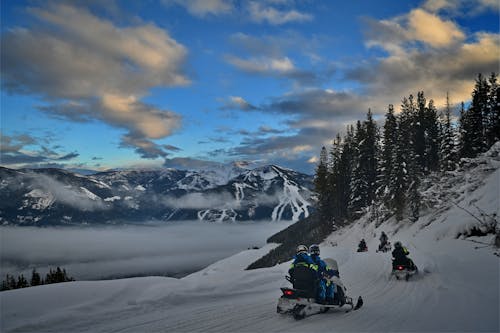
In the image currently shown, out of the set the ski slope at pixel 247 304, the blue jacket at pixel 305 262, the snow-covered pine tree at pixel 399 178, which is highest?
the snow-covered pine tree at pixel 399 178

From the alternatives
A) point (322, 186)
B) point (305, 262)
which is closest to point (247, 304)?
point (305, 262)

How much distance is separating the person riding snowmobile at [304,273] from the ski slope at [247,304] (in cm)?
84

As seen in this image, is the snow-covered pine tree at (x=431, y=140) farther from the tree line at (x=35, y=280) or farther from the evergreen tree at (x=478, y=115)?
the tree line at (x=35, y=280)

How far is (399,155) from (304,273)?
3795 centimetres

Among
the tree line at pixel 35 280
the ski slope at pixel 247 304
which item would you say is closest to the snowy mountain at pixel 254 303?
the ski slope at pixel 247 304

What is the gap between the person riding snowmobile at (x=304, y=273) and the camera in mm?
9359

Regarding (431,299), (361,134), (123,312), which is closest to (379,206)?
(361,134)

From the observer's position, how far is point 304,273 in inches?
371

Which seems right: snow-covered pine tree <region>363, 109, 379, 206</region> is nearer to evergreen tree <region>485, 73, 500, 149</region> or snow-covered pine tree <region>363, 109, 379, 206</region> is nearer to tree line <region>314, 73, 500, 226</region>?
tree line <region>314, 73, 500, 226</region>

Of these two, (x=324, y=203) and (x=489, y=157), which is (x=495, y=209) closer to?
(x=489, y=157)

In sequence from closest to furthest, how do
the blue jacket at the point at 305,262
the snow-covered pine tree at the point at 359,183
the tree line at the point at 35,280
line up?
the blue jacket at the point at 305,262, the tree line at the point at 35,280, the snow-covered pine tree at the point at 359,183

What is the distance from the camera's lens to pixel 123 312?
9469mm

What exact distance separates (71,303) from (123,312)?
1445mm

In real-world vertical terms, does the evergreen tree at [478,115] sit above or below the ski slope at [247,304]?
above
